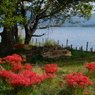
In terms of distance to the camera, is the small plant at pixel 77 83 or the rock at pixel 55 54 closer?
the small plant at pixel 77 83

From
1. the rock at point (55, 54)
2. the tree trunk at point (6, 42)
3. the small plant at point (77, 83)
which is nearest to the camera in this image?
the small plant at point (77, 83)

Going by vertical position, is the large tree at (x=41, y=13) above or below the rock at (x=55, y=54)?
above

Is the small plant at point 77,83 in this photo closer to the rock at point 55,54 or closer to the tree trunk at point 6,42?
the rock at point 55,54

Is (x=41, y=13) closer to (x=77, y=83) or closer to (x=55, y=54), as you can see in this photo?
(x=55, y=54)

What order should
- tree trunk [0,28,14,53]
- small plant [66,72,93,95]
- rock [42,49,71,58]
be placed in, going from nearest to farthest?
small plant [66,72,93,95] < rock [42,49,71,58] < tree trunk [0,28,14,53]

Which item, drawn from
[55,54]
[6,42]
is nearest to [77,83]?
[55,54]

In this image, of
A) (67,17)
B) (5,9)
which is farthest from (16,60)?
(67,17)

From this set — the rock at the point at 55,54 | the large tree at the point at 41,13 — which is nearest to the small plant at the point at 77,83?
the rock at the point at 55,54

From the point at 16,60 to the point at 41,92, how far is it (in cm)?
270

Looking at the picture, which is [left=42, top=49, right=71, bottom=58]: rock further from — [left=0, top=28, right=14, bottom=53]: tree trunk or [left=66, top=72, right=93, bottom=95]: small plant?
[left=66, top=72, right=93, bottom=95]: small plant

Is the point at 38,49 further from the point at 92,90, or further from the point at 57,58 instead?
the point at 92,90

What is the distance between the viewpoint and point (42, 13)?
22.5m

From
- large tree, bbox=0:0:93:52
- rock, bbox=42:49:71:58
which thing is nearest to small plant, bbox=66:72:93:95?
rock, bbox=42:49:71:58

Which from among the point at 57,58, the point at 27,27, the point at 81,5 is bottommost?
the point at 57,58
